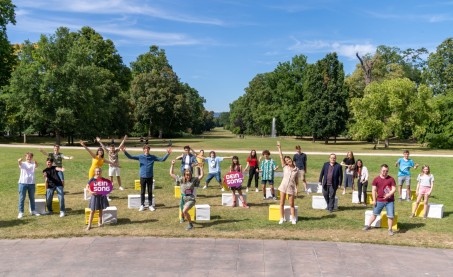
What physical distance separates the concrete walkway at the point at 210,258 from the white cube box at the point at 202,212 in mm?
1848

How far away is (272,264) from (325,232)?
2.94m

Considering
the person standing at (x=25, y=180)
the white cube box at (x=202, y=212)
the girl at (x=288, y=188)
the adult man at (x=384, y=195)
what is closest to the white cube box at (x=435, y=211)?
the adult man at (x=384, y=195)

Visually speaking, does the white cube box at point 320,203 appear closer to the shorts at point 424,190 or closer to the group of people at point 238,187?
the group of people at point 238,187

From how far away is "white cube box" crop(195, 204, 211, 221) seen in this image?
1140 centimetres

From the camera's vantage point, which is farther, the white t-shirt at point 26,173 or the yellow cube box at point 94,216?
the white t-shirt at point 26,173

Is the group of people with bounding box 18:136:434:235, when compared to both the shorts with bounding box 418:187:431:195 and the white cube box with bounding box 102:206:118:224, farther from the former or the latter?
the white cube box with bounding box 102:206:118:224

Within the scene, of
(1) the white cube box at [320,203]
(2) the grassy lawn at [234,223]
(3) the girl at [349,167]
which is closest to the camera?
(2) the grassy lawn at [234,223]

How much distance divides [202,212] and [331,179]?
4267 mm

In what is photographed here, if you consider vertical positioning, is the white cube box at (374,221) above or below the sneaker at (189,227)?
above

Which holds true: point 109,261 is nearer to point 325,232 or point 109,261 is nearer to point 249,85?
point 325,232

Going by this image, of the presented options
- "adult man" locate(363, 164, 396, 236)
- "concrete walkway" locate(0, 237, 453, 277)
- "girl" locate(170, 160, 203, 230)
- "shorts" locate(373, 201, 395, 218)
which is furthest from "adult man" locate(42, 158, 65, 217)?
"shorts" locate(373, 201, 395, 218)

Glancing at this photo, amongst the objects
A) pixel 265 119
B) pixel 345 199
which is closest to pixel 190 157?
pixel 345 199

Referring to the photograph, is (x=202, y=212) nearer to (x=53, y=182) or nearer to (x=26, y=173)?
(x=53, y=182)

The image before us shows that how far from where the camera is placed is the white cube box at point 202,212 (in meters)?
11.4
